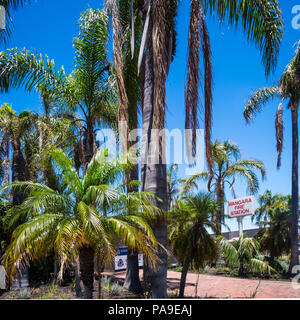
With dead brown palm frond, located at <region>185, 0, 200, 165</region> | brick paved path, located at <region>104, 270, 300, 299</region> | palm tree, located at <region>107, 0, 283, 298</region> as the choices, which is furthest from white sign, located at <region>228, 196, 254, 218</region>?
dead brown palm frond, located at <region>185, 0, 200, 165</region>

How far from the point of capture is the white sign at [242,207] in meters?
19.1

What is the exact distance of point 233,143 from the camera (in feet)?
62.5

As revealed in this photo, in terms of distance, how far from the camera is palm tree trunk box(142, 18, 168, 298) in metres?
6.15

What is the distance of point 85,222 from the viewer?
5488mm

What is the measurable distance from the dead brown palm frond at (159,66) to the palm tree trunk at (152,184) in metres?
0.49

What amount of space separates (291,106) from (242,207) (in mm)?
6790

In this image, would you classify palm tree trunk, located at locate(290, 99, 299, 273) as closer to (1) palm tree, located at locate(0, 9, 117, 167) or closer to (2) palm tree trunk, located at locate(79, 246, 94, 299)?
(1) palm tree, located at locate(0, 9, 117, 167)

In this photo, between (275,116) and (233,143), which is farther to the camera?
(233,143)

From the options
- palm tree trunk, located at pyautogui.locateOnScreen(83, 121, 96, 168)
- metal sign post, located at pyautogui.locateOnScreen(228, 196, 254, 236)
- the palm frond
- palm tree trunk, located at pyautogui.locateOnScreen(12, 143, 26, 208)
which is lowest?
metal sign post, located at pyautogui.locateOnScreen(228, 196, 254, 236)

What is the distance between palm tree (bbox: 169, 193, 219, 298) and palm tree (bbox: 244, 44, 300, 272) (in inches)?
282
